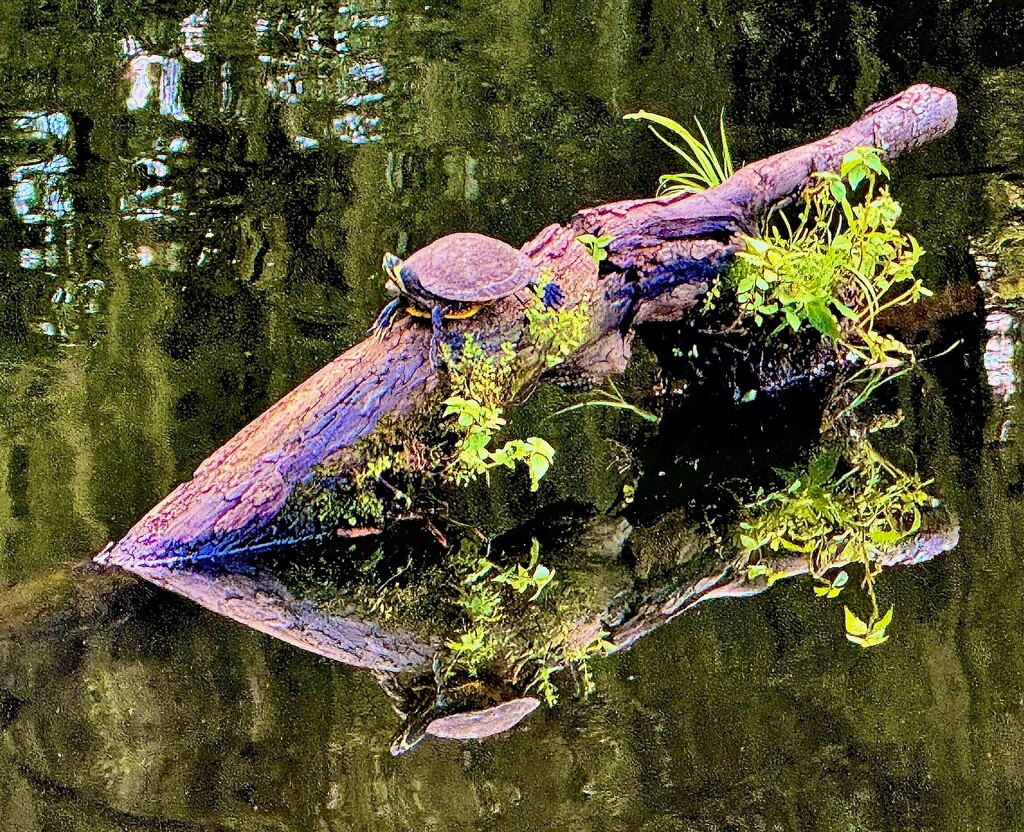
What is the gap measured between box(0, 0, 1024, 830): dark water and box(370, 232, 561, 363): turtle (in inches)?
24.2

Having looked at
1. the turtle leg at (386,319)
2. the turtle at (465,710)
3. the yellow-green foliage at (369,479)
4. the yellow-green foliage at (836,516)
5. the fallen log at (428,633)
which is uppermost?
the turtle leg at (386,319)

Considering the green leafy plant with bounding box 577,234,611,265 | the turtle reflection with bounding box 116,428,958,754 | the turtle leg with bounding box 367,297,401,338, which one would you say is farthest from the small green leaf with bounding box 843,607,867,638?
the turtle leg with bounding box 367,297,401,338

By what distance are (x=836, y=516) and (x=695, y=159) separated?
1.14 m

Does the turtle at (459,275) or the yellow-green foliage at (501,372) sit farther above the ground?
the turtle at (459,275)

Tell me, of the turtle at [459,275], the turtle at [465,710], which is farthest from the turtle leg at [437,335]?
the turtle at [465,710]

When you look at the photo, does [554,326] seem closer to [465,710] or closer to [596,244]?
[596,244]

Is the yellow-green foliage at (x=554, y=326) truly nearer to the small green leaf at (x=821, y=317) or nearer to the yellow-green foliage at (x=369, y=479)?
the yellow-green foliage at (x=369, y=479)

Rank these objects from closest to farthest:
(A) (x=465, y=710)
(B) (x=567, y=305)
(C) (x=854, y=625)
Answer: (B) (x=567, y=305) < (C) (x=854, y=625) < (A) (x=465, y=710)

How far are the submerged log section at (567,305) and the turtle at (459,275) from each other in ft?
0.22

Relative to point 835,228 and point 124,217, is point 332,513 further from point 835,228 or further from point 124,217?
point 835,228

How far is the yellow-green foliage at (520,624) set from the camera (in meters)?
2.38

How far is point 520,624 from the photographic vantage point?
2430 millimetres

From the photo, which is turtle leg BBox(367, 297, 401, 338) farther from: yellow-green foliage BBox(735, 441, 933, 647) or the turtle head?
yellow-green foliage BBox(735, 441, 933, 647)

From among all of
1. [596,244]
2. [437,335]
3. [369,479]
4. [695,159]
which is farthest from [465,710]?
[695,159]
